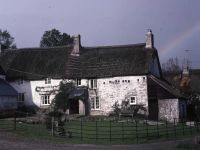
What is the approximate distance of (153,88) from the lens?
54688 millimetres

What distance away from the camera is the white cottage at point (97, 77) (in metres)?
54.6

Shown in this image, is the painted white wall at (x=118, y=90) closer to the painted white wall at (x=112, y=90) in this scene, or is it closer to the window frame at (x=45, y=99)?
the painted white wall at (x=112, y=90)

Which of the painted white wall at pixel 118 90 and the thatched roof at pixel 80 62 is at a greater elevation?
the thatched roof at pixel 80 62

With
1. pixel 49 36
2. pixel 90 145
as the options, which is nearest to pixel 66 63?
pixel 90 145

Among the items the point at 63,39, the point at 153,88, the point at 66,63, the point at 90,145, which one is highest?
the point at 63,39

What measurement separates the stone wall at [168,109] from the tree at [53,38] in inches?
1863

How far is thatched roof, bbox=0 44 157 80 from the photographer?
56.3m

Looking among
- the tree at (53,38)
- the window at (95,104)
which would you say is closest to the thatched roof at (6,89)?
the window at (95,104)

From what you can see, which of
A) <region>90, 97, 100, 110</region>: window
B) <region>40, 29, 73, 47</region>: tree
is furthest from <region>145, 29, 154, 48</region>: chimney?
<region>40, 29, 73, 47</region>: tree

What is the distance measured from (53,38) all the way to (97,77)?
144ft

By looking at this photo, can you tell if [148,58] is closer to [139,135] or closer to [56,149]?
[139,135]

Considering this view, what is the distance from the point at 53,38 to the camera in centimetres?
9881

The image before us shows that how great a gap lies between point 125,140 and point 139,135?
8.93 feet

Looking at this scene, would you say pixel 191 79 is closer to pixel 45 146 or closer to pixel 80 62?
pixel 80 62
